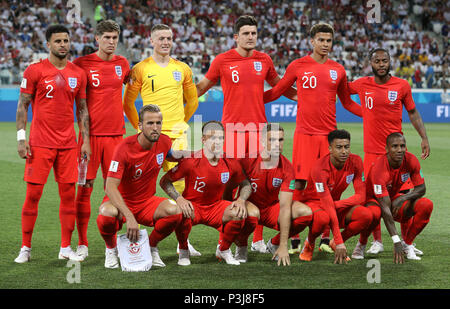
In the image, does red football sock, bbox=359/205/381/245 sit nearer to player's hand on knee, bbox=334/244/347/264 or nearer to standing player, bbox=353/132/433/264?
standing player, bbox=353/132/433/264

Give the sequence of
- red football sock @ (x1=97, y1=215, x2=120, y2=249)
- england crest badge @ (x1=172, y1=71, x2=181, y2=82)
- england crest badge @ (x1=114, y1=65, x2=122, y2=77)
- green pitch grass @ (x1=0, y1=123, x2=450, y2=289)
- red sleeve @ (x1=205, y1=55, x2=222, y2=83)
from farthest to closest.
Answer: red sleeve @ (x1=205, y1=55, x2=222, y2=83)
england crest badge @ (x1=172, y1=71, x2=181, y2=82)
england crest badge @ (x1=114, y1=65, x2=122, y2=77)
red football sock @ (x1=97, y1=215, x2=120, y2=249)
green pitch grass @ (x1=0, y1=123, x2=450, y2=289)

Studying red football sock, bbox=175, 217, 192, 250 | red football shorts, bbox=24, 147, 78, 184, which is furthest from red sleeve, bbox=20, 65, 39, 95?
red football sock, bbox=175, 217, 192, 250

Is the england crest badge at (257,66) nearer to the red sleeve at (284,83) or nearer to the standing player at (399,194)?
the red sleeve at (284,83)

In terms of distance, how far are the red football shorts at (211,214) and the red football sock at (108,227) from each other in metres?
0.71

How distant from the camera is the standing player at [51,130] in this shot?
19.5ft

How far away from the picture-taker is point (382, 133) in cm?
670

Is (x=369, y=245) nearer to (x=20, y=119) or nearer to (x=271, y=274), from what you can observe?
(x=271, y=274)

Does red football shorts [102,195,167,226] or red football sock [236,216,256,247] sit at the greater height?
red football shorts [102,195,167,226]

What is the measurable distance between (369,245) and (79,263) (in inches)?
116

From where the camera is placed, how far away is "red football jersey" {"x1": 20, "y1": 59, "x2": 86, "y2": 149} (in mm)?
5930

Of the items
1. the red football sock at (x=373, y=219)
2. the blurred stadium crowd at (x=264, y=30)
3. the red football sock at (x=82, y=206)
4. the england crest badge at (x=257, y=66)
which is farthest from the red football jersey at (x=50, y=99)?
the blurred stadium crowd at (x=264, y=30)

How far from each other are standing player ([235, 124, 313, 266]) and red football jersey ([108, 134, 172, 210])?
84 cm

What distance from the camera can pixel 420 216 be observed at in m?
6.24

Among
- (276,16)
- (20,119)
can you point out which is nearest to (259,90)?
(20,119)
